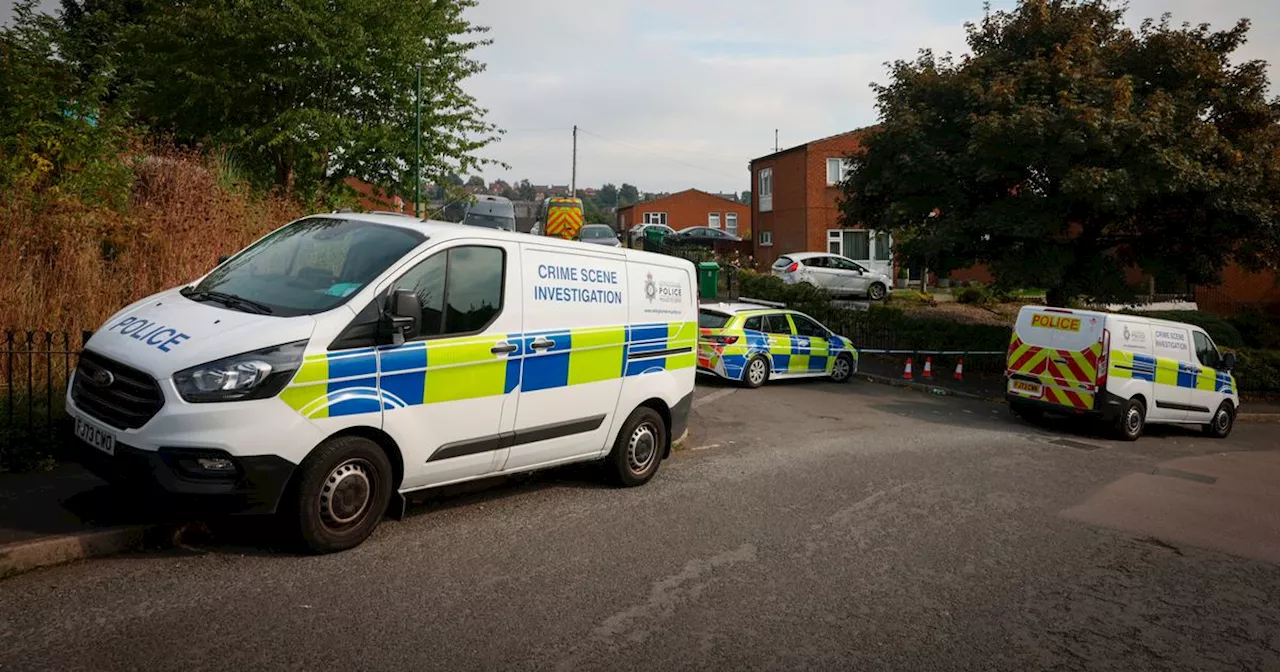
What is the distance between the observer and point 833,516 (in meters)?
7.06

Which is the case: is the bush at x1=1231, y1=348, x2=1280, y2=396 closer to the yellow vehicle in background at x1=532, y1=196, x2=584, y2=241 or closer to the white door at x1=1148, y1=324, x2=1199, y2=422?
the white door at x1=1148, y1=324, x2=1199, y2=422

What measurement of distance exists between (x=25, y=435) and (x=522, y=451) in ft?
12.1

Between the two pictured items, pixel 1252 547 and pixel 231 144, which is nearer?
pixel 1252 547

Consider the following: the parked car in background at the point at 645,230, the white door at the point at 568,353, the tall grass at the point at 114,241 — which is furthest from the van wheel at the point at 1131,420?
the parked car in background at the point at 645,230

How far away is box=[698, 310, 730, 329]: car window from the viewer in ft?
51.2

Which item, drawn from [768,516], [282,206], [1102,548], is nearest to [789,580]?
[768,516]

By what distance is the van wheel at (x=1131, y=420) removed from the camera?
530 inches

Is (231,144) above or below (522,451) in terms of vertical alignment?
above

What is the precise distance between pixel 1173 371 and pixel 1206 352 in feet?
4.29

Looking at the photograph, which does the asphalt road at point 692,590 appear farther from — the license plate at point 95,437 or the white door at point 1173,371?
the white door at point 1173,371

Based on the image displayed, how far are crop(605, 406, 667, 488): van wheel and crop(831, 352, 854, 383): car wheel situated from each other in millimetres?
10465

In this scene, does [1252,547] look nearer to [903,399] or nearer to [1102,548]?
[1102,548]

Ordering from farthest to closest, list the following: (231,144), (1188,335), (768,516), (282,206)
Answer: (231,144)
(1188,335)
(282,206)
(768,516)

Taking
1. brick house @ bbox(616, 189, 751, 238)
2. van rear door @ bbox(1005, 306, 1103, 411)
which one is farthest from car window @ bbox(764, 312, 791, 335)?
brick house @ bbox(616, 189, 751, 238)
